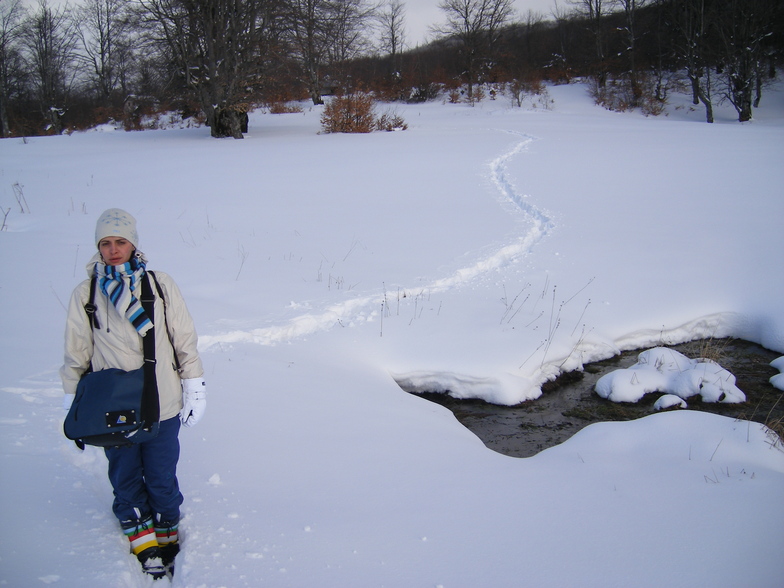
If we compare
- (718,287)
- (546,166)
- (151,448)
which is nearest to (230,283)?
(151,448)

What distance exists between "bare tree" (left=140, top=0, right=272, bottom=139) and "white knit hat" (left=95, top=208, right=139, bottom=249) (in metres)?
17.2

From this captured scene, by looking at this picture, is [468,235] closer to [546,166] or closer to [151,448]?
[546,166]

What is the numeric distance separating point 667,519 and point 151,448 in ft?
8.98

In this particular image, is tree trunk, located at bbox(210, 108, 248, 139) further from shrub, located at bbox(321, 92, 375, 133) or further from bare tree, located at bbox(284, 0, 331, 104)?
shrub, located at bbox(321, 92, 375, 133)

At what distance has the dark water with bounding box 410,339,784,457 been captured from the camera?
167 inches

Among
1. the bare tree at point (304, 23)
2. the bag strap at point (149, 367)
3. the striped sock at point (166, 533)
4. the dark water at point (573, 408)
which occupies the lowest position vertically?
the dark water at point (573, 408)

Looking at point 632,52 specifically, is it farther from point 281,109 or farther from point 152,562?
point 152,562

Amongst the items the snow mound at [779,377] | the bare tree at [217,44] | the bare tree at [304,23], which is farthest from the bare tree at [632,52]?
the snow mound at [779,377]

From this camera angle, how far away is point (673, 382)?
192 inches

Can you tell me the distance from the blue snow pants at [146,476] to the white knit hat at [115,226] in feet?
2.87

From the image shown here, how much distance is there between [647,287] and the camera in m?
6.59

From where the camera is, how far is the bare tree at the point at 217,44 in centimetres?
1661

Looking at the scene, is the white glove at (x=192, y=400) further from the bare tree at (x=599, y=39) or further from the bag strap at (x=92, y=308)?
the bare tree at (x=599, y=39)

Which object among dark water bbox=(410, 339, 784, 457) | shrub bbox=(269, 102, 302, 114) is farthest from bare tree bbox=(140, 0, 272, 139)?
dark water bbox=(410, 339, 784, 457)
